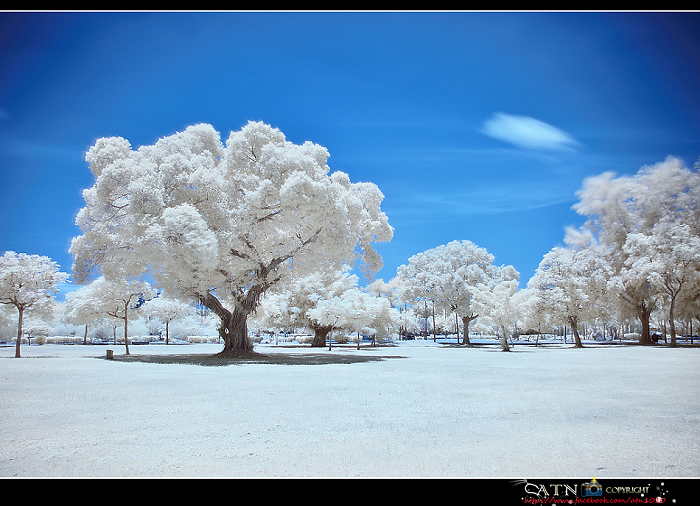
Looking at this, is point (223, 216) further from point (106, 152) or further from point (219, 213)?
point (106, 152)

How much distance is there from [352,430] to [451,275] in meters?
35.6

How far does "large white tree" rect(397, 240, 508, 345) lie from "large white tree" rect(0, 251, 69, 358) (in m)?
29.8

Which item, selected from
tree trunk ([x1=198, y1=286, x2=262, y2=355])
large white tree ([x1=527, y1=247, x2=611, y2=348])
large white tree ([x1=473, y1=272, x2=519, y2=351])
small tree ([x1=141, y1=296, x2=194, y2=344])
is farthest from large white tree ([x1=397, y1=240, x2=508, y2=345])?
small tree ([x1=141, y1=296, x2=194, y2=344])

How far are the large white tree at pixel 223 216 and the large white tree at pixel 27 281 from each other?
1.46 metres

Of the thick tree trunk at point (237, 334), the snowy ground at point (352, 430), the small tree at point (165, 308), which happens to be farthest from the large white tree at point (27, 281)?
the small tree at point (165, 308)

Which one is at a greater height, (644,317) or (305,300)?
(305,300)

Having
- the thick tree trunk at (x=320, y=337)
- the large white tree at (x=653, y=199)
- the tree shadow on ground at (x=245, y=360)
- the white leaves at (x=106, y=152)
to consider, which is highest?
the white leaves at (x=106, y=152)

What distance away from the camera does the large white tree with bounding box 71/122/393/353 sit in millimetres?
14516

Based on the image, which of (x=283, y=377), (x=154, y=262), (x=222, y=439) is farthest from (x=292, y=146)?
(x=222, y=439)

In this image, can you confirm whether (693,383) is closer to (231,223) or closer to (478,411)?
(478,411)

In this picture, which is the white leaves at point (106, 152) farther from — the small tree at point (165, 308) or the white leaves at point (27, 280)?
the small tree at point (165, 308)

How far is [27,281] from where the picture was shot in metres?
17.5

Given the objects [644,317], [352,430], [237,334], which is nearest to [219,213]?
[237,334]

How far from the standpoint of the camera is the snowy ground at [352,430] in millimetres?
3291
